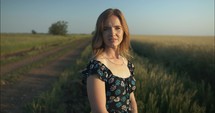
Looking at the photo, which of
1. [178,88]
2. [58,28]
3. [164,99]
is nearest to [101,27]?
[164,99]

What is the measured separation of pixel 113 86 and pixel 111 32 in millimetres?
398

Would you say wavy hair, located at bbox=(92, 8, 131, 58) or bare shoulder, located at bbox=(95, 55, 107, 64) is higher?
wavy hair, located at bbox=(92, 8, 131, 58)

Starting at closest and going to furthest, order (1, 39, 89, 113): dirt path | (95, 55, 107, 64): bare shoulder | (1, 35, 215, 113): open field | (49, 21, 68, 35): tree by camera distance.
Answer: (95, 55, 107, 64): bare shoulder → (1, 35, 215, 113): open field → (1, 39, 89, 113): dirt path → (49, 21, 68, 35): tree

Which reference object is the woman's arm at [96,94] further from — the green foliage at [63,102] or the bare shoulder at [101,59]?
the green foliage at [63,102]

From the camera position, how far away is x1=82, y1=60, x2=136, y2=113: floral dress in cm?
179

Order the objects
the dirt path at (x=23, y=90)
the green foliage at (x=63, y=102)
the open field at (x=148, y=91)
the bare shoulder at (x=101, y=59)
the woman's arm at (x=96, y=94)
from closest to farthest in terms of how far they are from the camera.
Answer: the woman's arm at (x=96, y=94)
the bare shoulder at (x=101, y=59)
the open field at (x=148, y=91)
the green foliage at (x=63, y=102)
the dirt path at (x=23, y=90)

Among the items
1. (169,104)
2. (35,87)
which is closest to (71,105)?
(169,104)

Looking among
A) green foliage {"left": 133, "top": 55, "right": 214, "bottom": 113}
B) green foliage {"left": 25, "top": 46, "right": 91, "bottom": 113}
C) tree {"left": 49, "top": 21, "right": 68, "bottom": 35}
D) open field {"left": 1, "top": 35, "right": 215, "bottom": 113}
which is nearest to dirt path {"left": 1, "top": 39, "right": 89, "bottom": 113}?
open field {"left": 1, "top": 35, "right": 215, "bottom": 113}

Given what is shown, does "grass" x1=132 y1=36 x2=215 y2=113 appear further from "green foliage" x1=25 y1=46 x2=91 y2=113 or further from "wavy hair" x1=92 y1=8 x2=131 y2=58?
"wavy hair" x1=92 y1=8 x2=131 y2=58

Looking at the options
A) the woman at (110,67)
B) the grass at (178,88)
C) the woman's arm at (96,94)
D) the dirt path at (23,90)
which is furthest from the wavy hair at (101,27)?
the dirt path at (23,90)

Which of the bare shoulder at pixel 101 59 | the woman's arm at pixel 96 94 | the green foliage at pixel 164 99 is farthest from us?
the green foliage at pixel 164 99

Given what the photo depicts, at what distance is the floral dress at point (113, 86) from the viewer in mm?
1795

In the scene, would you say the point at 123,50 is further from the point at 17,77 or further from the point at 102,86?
the point at 17,77

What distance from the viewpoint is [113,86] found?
1890 millimetres
